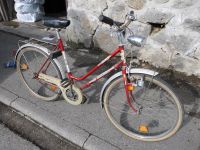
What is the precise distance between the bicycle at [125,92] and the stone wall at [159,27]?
85 cm

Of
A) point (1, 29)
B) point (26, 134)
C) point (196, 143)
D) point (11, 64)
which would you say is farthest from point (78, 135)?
point (1, 29)

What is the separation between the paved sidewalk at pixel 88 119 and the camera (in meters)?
3.02

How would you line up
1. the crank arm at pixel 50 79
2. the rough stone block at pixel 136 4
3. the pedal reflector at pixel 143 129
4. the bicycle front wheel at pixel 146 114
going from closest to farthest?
the bicycle front wheel at pixel 146 114 → the pedal reflector at pixel 143 129 → the crank arm at pixel 50 79 → the rough stone block at pixel 136 4

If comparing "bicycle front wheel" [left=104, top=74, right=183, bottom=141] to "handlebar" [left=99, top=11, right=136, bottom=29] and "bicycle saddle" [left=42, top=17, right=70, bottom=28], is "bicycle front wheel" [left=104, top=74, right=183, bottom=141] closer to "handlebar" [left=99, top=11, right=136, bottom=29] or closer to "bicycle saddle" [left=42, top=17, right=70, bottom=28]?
"handlebar" [left=99, top=11, right=136, bottom=29]

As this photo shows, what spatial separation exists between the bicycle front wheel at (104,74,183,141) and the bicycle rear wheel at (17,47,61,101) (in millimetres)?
831

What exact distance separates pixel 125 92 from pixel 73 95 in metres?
0.67

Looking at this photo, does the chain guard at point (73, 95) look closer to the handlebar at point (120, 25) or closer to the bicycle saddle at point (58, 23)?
the bicycle saddle at point (58, 23)

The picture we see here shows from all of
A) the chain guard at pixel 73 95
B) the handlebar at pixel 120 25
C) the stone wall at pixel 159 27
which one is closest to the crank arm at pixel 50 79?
the chain guard at pixel 73 95

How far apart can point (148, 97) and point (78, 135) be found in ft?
3.28

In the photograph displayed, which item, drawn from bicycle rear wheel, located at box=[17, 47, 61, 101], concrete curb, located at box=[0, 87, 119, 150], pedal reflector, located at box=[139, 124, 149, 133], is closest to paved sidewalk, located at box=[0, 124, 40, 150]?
concrete curb, located at box=[0, 87, 119, 150]

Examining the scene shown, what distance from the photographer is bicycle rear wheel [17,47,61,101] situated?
11.7ft

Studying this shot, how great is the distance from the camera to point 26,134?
3395 millimetres

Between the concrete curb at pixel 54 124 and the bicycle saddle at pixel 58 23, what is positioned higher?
the bicycle saddle at pixel 58 23

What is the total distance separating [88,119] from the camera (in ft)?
11.3
